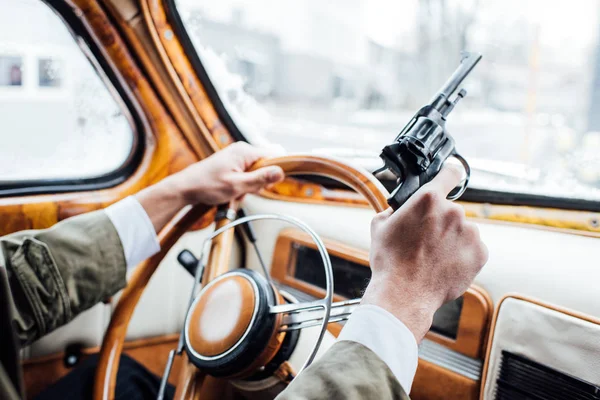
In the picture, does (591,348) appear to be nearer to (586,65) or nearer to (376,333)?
(376,333)

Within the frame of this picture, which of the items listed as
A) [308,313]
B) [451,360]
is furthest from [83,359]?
[451,360]

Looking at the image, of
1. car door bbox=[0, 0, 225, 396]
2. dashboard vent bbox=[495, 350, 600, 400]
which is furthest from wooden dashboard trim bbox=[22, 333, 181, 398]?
dashboard vent bbox=[495, 350, 600, 400]

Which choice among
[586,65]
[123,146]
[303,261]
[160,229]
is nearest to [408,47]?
[586,65]

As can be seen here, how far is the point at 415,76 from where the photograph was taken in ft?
4.52

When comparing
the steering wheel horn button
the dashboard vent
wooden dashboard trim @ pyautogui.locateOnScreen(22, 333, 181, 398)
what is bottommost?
wooden dashboard trim @ pyautogui.locateOnScreen(22, 333, 181, 398)

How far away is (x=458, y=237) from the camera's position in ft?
2.33

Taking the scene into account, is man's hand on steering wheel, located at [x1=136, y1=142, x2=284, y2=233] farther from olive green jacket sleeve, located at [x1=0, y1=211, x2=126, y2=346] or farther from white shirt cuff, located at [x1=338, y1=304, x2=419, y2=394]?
white shirt cuff, located at [x1=338, y1=304, x2=419, y2=394]

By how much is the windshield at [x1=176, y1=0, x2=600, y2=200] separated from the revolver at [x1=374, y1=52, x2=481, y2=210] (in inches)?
4.0

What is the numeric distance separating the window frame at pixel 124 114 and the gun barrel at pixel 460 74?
1027 millimetres

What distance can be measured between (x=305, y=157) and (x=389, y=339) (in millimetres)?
462

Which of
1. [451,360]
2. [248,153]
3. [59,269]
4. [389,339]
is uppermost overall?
[248,153]

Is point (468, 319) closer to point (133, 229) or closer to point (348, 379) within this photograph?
point (348, 379)

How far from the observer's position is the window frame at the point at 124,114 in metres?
1.45

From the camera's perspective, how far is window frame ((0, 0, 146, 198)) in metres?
1.45
